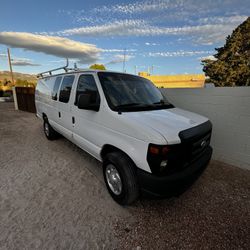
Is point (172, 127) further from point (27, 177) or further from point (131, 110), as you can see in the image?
point (27, 177)

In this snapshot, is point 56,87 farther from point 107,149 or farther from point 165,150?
point 165,150

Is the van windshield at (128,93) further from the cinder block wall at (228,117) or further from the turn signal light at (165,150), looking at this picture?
the cinder block wall at (228,117)

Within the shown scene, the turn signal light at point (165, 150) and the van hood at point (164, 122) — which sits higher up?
the van hood at point (164, 122)

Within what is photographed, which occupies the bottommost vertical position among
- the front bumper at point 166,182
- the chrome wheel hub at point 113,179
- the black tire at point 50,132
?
the black tire at point 50,132

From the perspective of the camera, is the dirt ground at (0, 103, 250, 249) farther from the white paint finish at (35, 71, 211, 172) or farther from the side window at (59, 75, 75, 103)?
the side window at (59, 75, 75, 103)

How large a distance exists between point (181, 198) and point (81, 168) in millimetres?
2156

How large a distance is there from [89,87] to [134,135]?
4.78ft

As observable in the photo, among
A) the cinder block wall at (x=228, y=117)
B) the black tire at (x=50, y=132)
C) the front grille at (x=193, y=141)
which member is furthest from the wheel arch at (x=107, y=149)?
the black tire at (x=50, y=132)

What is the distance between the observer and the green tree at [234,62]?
657 inches

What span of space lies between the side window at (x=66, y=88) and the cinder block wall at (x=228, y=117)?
3091mm

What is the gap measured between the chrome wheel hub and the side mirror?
0.97 meters

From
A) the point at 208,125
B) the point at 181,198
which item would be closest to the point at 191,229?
the point at 181,198

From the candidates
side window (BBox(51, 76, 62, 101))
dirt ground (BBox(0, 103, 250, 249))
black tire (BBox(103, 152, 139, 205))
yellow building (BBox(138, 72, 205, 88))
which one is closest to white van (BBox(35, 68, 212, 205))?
black tire (BBox(103, 152, 139, 205))

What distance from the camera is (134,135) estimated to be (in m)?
2.10
